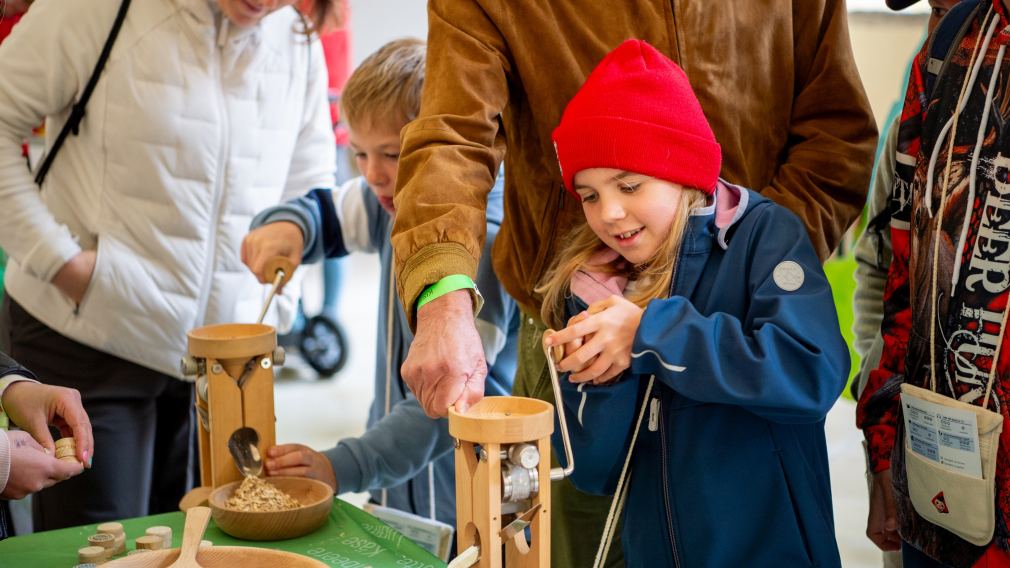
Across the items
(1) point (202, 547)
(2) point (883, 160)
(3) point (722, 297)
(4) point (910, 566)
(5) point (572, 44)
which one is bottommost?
(4) point (910, 566)

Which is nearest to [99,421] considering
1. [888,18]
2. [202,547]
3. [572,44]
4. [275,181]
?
[275,181]

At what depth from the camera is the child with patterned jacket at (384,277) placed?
183cm

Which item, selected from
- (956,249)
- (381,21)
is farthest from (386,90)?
(381,21)

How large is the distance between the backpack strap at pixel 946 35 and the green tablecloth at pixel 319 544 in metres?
0.96

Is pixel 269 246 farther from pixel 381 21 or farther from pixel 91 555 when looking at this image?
pixel 381 21

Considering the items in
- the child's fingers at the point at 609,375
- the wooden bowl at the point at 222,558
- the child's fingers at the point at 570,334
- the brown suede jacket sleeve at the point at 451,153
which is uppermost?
the brown suede jacket sleeve at the point at 451,153

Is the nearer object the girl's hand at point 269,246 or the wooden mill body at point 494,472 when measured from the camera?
the wooden mill body at point 494,472

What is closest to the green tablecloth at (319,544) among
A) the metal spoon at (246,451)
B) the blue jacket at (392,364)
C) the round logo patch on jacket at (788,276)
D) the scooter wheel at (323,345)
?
the metal spoon at (246,451)

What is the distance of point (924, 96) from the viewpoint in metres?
1.47

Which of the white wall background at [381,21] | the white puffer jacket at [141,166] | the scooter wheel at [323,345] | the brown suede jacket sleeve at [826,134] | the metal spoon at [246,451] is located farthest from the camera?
the white wall background at [381,21]

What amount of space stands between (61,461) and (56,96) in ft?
3.04

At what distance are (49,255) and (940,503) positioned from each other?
1632mm

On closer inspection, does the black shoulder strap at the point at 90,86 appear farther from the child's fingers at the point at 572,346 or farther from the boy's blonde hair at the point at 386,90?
the child's fingers at the point at 572,346

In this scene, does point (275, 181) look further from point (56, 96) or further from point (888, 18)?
point (888, 18)
